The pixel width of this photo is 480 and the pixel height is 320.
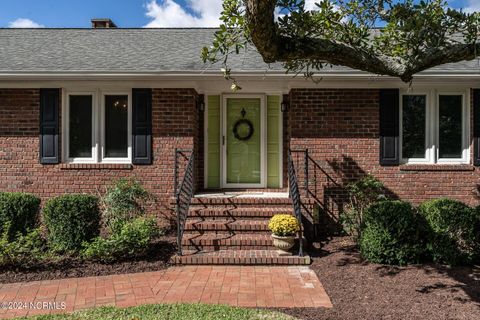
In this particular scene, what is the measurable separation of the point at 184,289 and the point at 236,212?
2.15 m

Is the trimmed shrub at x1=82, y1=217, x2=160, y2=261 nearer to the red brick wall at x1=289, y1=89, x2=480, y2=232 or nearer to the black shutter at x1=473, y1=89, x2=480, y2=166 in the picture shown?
the red brick wall at x1=289, y1=89, x2=480, y2=232

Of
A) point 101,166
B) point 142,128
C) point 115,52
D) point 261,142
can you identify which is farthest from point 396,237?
point 115,52

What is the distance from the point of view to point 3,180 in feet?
24.5

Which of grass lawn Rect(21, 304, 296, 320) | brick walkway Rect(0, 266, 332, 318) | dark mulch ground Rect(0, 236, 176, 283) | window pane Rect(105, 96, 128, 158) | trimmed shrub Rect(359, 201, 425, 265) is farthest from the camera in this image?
window pane Rect(105, 96, 128, 158)

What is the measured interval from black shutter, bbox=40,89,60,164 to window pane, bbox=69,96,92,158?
Answer: 0.92ft

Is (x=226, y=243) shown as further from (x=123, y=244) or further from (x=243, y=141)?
(x=243, y=141)

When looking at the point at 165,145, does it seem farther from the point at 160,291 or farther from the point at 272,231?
the point at 160,291

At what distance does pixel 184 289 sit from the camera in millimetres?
4754

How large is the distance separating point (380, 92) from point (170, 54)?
436 cm

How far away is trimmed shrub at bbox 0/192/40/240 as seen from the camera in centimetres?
597

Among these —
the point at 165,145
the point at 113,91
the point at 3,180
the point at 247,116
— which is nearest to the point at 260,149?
the point at 247,116

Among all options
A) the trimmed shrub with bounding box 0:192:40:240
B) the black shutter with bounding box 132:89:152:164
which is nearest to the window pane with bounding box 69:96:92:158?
the black shutter with bounding box 132:89:152:164

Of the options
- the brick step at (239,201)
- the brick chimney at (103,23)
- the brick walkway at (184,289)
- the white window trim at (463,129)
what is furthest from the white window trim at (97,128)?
the white window trim at (463,129)

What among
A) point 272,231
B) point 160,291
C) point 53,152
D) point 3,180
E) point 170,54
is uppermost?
point 170,54
